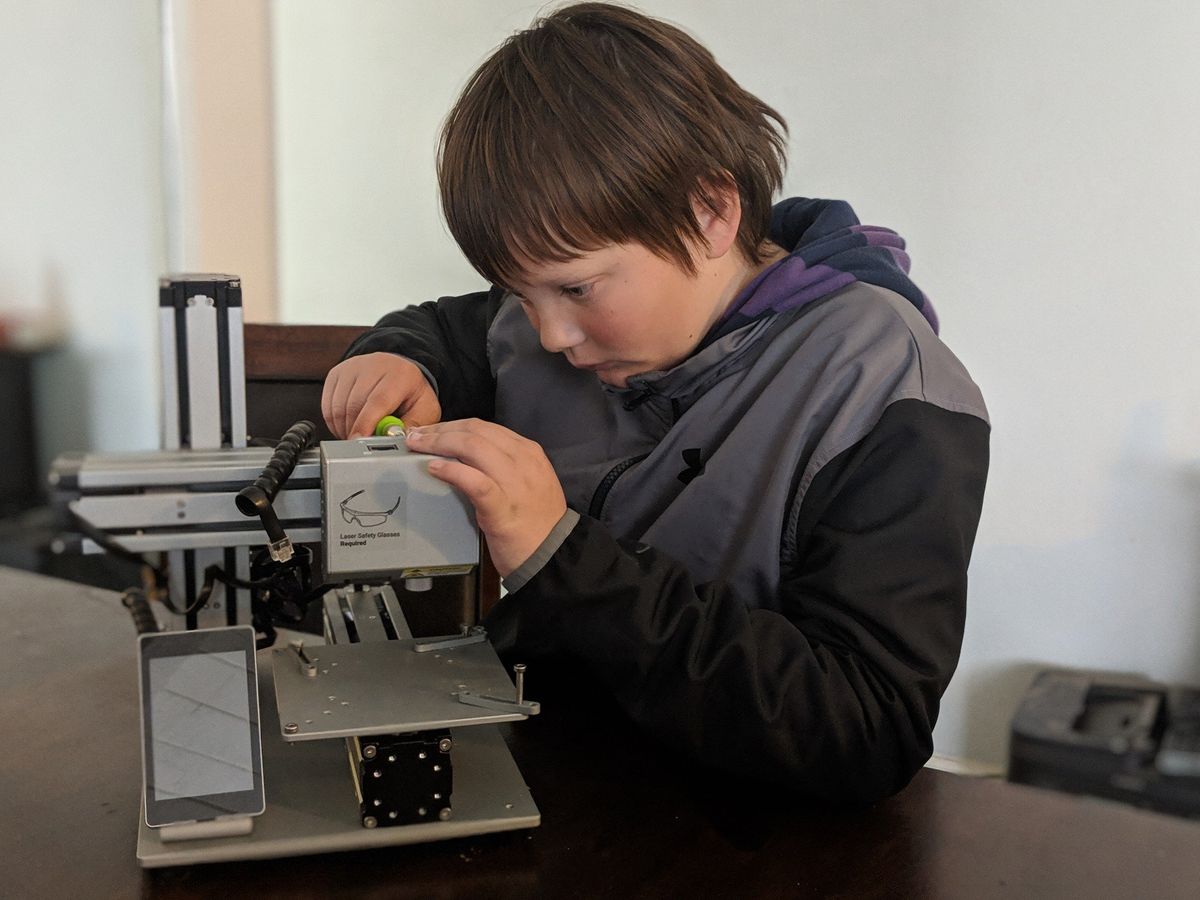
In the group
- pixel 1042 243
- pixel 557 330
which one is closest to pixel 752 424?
pixel 557 330

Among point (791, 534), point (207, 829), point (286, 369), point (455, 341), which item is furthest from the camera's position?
point (286, 369)

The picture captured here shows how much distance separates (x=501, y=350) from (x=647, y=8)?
1.11 meters

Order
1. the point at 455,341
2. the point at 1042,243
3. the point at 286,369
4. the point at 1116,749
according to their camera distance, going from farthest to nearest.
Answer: the point at 1042,243 < the point at 286,369 < the point at 455,341 < the point at 1116,749

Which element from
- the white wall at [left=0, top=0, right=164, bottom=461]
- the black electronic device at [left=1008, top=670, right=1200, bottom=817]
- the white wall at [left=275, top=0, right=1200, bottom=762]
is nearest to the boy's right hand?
the white wall at [left=0, top=0, right=164, bottom=461]

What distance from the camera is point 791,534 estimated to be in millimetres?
858

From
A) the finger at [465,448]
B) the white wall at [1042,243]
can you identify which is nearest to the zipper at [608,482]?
the finger at [465,448]

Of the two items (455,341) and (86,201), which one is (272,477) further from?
(86,201)

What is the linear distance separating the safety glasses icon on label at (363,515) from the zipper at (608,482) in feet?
1.32

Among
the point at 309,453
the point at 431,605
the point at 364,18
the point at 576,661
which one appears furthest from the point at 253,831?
the point at 364,18

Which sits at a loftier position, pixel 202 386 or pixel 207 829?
pixel 202 386

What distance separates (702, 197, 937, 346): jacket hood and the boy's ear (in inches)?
1.9

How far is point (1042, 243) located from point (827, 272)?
93 cm

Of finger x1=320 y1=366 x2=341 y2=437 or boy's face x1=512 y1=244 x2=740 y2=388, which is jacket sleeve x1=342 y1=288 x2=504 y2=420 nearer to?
finger x1=320 y1=366 x2=341 y2=437

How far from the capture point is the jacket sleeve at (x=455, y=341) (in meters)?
1.17
